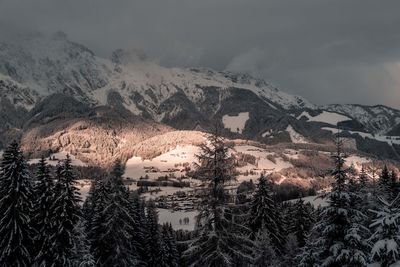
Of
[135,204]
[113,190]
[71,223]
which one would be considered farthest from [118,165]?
[135,204]

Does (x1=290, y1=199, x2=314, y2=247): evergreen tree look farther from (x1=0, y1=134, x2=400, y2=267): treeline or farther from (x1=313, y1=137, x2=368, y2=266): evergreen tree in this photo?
(x1=313, y1=137, x2=368, y2=266): evergreen tree

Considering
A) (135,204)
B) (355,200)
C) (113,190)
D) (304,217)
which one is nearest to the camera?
(355,200)

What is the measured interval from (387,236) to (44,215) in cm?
3536

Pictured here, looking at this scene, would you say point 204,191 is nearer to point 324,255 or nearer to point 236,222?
point 236,222

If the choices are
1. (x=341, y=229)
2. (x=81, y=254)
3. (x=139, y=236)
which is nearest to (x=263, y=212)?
(x=139, y=236)

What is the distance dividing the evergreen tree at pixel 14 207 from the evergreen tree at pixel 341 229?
2951cm

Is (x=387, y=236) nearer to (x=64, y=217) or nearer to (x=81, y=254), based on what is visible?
(x=64, y=217)

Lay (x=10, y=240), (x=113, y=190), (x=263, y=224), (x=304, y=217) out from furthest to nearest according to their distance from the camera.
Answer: (x=304, y=217) < (x=263, y=224) < (x=113, y=190) < (x=10, y=240)

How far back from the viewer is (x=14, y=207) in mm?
50094

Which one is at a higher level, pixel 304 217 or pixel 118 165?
pixel 118 165

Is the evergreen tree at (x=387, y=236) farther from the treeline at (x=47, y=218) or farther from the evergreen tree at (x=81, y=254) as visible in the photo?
the evergreen tree at (x=81, y=254)

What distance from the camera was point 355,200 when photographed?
33500mm

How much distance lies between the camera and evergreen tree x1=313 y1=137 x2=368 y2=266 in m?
31.7

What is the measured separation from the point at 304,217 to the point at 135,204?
86.6 ft
